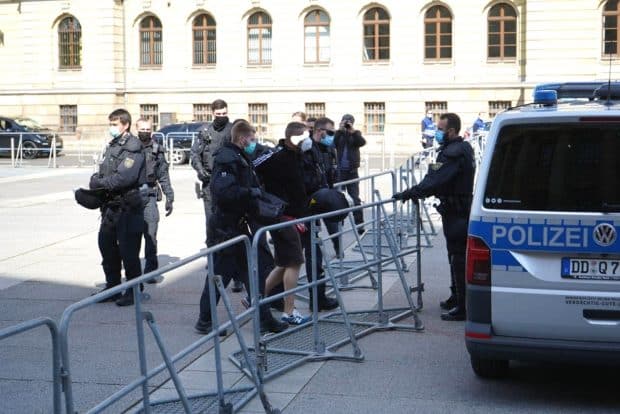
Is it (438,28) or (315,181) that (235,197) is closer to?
(315,181)

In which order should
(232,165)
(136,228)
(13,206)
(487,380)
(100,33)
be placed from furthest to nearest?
1. (100,33)
2. (13,206)
3. (136,228)
4. (232,165)
5. (487,380)

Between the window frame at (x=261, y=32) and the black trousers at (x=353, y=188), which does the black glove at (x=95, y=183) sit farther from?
the window frame at (x=261, y=32)

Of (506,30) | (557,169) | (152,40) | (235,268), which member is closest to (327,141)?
(235,268)

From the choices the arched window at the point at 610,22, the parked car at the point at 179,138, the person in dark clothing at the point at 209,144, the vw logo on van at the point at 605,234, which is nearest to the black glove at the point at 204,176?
the person in dark clothing at the point at 209,144

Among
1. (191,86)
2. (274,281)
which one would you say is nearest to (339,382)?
(274,281)

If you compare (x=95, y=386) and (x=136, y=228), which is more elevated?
(x=136, y=228)

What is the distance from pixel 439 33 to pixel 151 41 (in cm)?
1312

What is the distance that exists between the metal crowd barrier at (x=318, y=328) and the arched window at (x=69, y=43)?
4005 cm

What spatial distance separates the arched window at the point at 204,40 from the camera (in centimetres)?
4694

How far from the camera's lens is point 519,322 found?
266 inches

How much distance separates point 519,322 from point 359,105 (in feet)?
125

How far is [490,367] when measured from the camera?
7.49 m

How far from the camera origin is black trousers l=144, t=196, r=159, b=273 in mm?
11328

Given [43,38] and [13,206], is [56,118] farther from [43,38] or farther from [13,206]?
[13,206]
